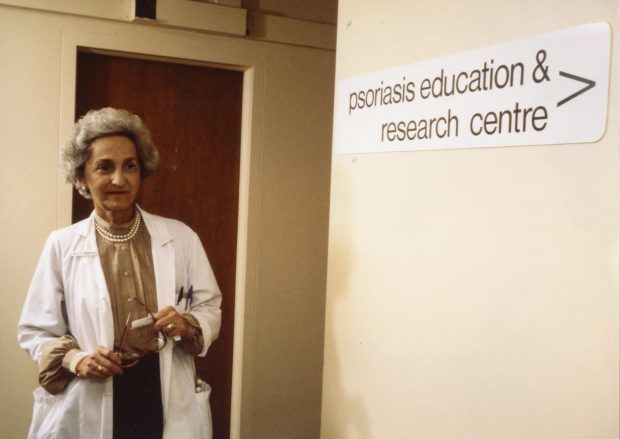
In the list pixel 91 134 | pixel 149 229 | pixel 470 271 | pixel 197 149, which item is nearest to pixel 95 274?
pixel 149 229

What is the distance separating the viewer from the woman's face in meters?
2.04

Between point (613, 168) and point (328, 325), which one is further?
point (328, 325)

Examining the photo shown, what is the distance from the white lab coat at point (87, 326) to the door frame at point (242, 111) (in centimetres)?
133

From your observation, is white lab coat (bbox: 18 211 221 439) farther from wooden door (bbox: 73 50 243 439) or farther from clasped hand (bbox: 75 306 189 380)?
wooden door (bbox: 73 50 243 439)

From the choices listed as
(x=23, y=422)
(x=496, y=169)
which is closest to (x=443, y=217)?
(x=496, y=169)

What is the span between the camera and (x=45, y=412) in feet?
6.60

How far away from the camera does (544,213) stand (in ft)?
4.26

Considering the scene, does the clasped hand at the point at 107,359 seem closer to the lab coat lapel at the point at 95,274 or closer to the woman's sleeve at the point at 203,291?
the lab coat lapel at the point at 95,274

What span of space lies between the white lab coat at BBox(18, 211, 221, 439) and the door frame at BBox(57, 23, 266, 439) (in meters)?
1.33

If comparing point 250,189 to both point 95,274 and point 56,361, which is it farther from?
point 56,361

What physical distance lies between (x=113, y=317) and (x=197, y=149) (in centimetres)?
163

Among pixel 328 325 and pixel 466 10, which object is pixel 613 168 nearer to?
pixel 466 10

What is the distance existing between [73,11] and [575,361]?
273 centimetres

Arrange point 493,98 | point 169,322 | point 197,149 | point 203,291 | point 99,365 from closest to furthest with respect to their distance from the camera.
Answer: point 493,98, point 99,365, point 169,322, point 203,291, point 197,149
